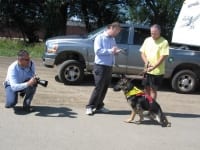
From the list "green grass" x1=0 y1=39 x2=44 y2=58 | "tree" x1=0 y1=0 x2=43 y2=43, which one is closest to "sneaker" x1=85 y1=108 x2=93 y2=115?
"green grass" x1=0 y1=39 x2=44 y2=58

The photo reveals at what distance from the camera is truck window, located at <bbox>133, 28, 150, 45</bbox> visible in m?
13.5

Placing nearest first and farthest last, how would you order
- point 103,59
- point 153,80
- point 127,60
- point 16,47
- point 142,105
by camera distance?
point 142,105, point 103,59, point 153,80, point 127,60, point 16,47

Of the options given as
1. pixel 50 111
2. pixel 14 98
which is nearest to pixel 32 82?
pixel 14 98

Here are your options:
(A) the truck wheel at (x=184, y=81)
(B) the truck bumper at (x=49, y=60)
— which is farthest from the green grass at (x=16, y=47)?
(A) the truck wheel at (x=184, y=81)

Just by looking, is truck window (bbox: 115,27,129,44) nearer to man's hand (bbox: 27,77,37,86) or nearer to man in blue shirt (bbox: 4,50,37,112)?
man in blue shirt (bbox: 4,50,37,112)

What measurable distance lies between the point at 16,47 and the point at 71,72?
11687 millimetres

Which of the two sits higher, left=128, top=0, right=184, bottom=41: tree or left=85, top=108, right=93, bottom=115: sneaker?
left=128, top=0, right=184, bottom=41: tree

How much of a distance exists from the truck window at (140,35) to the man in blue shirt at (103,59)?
414 centimetres

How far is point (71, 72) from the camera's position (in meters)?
13.4

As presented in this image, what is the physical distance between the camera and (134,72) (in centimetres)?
1352

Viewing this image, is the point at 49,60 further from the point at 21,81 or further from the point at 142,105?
the point at 142,105

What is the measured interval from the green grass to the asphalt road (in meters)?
10.1

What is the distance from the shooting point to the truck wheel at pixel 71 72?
1334cm

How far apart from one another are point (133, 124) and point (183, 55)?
5.04 meters
